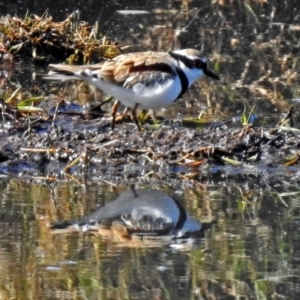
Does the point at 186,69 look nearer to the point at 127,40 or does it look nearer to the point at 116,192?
the point at 116,192

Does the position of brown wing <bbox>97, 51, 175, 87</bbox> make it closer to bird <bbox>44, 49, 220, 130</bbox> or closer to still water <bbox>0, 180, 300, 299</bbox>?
bird <bbox>44, 49, 220, 130</bbox>

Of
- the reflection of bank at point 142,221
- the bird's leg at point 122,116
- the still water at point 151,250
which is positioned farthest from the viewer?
the bird's leg at point 122,116

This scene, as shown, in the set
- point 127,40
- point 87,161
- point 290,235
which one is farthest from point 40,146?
point 127,40

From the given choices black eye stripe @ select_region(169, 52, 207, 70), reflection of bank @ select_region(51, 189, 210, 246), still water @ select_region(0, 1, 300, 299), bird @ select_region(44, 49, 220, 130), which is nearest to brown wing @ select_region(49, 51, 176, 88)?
bird @ select_region(44, 49, 220, 130)

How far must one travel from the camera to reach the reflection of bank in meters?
4.56

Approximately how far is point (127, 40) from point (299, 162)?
3.53 meters

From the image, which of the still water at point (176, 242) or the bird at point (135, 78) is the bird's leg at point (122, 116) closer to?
the bird at point (135, 78)

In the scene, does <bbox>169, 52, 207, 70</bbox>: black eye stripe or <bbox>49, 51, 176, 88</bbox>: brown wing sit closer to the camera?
<bbox>49, 51, 176, 88</bbox>: brown wing

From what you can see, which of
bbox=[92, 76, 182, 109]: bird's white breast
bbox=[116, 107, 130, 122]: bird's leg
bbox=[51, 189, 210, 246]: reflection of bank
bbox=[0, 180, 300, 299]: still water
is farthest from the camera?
bbox=[116, 107, 130, 122]: bird's leg

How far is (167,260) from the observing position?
13.6ft

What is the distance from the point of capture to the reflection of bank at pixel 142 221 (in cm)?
456

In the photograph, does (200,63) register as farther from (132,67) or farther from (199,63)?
(132,67)

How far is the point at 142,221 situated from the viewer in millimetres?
4766

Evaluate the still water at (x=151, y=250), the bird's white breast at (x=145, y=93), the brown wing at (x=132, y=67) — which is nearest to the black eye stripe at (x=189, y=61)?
the brown wing at (x=132, y=67)
